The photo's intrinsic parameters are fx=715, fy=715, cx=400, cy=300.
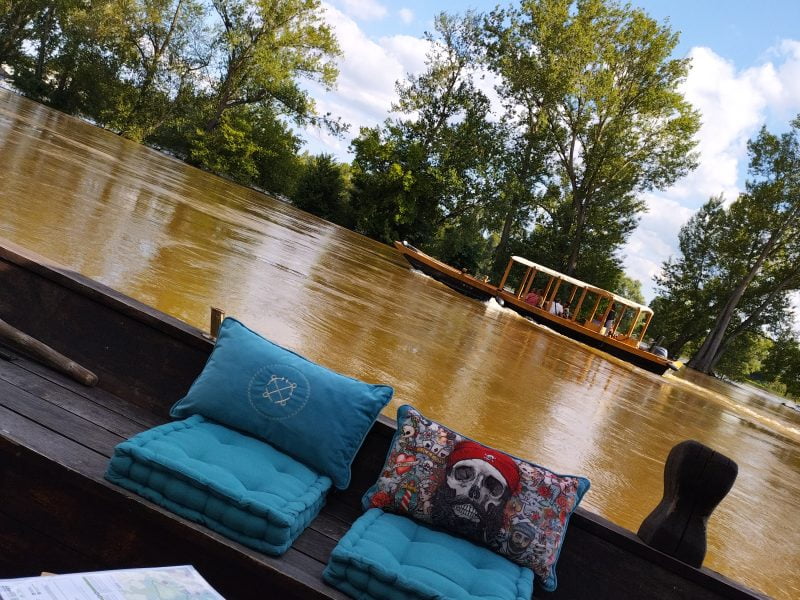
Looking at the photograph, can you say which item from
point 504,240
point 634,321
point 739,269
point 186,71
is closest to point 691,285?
point 739,269

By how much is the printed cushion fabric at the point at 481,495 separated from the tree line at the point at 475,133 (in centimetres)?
2956

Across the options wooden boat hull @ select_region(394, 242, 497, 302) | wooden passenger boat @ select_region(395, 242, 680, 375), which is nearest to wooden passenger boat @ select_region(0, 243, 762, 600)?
wooden passenger boat @ select_region(395, 242, 680, 375)

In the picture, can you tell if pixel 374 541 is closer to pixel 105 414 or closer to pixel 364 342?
pixel 105 414

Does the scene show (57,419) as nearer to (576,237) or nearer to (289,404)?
(289,404)

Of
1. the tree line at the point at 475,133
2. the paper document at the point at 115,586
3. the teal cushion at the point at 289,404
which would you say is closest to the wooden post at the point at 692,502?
the teal cushion at the point at 289,404

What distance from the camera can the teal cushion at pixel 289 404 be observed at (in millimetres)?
2584

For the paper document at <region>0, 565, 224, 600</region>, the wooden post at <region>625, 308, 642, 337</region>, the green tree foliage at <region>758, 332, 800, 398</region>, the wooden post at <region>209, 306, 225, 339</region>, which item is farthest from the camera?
the green tree foliage at <region>758, 332, 800, 398</region>

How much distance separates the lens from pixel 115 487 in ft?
7.00

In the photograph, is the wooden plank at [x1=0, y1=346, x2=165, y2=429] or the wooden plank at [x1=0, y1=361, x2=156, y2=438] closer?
the wooden plank at [x1=0, y1=361, x2=156, y2=438]

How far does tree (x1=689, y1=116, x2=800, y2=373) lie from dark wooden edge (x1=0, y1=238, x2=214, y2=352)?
1252 inches

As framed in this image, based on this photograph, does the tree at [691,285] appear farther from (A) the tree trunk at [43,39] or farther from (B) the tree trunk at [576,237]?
(A) the tree trunk at [43,39]

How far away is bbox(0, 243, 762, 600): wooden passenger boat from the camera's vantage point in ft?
6.89

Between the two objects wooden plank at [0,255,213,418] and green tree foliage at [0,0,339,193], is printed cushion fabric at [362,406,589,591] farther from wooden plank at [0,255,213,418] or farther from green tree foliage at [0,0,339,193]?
green tree foliage at [0,0,339,193]

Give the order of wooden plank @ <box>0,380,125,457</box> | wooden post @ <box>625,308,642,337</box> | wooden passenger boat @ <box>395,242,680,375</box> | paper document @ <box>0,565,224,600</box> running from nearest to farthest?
paper document @ <box>0,565,224,600</box>
wooden plank @ <box>0,380,125,457</box>
wooden passenger boat @ <box>395,242,680,375</box>
wooden post @ <box>625,308,642,337</box>
